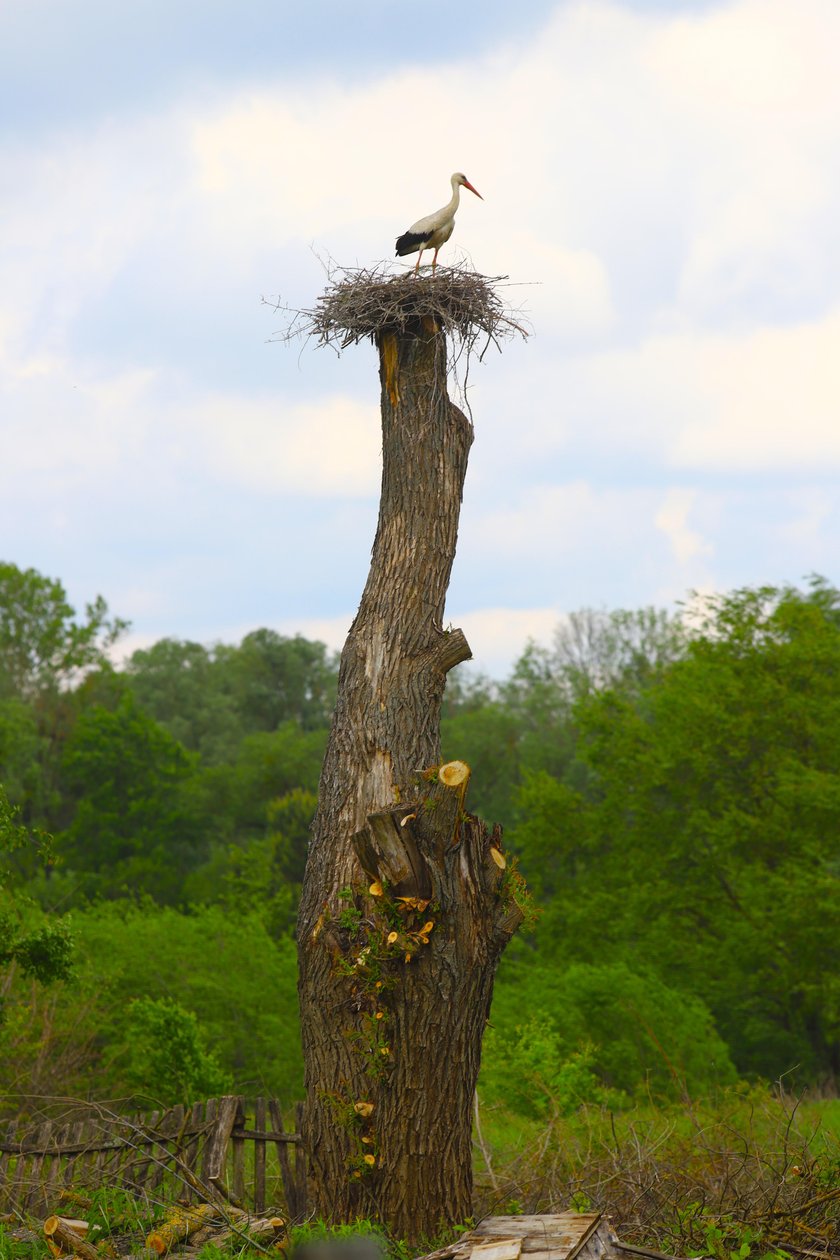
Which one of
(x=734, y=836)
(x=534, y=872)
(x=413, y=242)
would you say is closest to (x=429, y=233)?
(x=413, y=242)

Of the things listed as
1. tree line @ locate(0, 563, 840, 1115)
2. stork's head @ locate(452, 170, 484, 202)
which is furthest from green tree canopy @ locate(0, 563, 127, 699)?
stork's head @ locate(452, 170, 484, 202)

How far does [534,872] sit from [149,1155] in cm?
2102

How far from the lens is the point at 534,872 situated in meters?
28.8

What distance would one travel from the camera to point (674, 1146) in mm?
9586

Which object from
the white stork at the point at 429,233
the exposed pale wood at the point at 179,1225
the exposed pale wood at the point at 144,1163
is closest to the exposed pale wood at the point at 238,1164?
the exposed pale wood at the point at 144,1163

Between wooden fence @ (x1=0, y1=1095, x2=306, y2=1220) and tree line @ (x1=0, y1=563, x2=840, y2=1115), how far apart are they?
1.35m

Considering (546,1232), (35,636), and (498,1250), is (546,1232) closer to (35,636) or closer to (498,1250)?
(498,1250)

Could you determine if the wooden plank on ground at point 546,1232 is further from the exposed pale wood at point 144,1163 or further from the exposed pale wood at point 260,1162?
the exposed pale wood at point 144,1163

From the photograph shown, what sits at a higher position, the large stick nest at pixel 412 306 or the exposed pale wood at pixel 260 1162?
the large stick nest at pixel 412 306

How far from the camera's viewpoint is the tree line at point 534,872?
50.4ft

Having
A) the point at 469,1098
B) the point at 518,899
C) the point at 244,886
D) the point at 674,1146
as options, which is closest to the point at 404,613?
the point at 518,899

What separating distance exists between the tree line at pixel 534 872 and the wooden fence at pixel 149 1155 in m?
1.35

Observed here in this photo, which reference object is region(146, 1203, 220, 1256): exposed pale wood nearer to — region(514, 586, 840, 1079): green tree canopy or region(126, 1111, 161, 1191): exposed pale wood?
region(126, 1111, 161, 1191): exposed pale wood

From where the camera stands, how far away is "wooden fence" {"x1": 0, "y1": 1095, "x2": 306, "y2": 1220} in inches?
330
